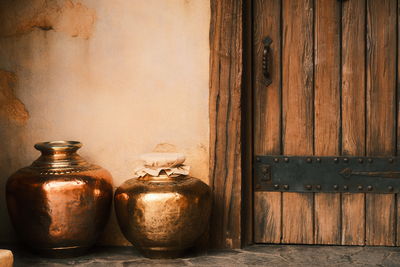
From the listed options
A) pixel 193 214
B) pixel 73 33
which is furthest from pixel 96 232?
pixel 73 33

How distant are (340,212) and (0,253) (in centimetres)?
153

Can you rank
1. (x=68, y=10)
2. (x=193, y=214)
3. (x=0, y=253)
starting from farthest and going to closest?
(x=68, y=10), (x=193, y=214), (x=0, y=253)

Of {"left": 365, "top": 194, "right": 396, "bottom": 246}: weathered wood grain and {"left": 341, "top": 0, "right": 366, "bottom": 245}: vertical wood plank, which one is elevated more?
{"left": 341, "top": 0, "right": 366, "bottom": 245}: vertical wood plank

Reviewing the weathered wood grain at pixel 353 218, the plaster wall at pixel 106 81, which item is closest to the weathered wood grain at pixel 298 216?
the weathered wood grain at pixel 353 218

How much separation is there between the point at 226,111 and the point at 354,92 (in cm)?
62

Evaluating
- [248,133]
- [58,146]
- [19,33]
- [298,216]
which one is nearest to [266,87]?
[248,133]

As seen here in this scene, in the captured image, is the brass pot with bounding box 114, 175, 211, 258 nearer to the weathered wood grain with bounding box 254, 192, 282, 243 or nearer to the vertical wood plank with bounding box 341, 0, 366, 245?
the weathered wood grain with bounding box 254, 192, 282, 243

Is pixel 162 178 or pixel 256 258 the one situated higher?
pixel 162 178

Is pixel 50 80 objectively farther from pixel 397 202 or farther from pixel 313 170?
pixel 397 202

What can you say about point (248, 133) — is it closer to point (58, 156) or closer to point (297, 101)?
point (297, 101)

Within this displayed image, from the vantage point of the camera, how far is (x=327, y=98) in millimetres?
2619

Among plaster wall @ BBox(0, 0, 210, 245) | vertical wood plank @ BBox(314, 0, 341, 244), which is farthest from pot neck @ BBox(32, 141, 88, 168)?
vertical wood plank @ BBox(314, 0, 341, 244)

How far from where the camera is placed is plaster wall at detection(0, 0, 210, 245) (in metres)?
2.62

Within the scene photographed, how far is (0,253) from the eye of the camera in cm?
206
